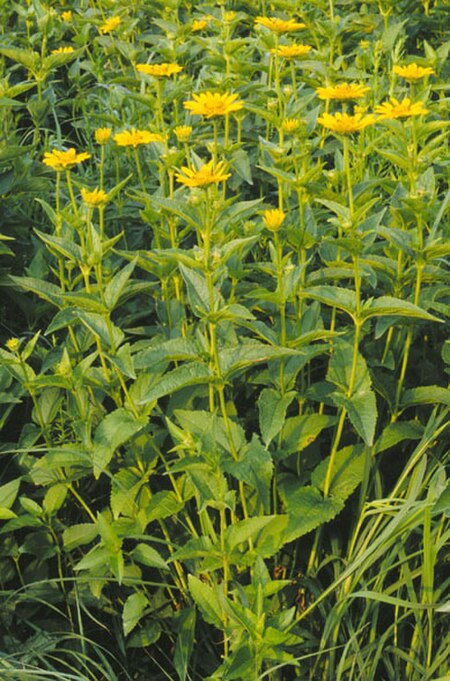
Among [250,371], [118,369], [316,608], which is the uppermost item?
[118,369]

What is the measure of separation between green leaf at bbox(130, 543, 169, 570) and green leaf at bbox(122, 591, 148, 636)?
0.07 metres

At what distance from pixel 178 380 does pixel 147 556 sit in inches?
14.5

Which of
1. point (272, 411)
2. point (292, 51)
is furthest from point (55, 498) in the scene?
point (292, 51)

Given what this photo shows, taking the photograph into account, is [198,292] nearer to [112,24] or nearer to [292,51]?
[292,51]

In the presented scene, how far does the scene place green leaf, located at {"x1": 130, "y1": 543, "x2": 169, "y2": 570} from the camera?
1659mm

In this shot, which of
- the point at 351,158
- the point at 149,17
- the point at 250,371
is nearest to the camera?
the point at 250,371

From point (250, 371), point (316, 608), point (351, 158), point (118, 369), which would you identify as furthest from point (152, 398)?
point (351, 158)

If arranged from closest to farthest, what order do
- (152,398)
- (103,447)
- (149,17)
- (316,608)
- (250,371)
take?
1. (152,398)
2. (103,447)
3. (316,608)
4. (250,371)
5. (149,17)

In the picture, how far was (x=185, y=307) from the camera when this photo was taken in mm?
2020

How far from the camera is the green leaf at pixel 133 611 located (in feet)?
5.37

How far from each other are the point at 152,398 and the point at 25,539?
545 millimetres

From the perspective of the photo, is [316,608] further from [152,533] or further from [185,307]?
[185,307]

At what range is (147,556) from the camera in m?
1.67

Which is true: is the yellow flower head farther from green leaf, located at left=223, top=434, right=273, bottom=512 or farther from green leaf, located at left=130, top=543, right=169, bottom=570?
green leaf, located at left=130, top=543, right=169, bottom=570
